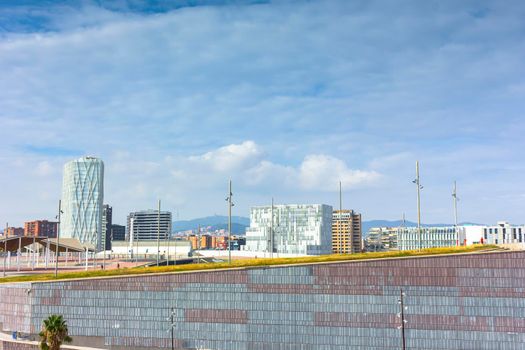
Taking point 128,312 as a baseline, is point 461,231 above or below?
above

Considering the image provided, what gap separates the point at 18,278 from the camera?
93.6 meters

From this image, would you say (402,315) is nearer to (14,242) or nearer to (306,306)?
(306,306)

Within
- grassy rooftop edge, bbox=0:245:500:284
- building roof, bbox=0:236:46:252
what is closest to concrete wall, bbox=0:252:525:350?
grassy rooftop edge, bbox=0:245:500:284

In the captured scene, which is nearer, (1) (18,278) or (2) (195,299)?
(2) (195,299)

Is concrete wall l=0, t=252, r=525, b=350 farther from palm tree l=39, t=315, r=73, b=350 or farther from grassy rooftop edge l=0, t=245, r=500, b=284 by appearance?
palm tree l=39, t=315, r=73, b=350

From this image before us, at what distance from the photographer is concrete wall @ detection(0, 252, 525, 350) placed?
6725 cm

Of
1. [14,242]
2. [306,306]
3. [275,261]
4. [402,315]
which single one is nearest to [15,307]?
[14,242]

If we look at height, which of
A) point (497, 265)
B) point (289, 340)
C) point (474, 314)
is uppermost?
point (497, 265)

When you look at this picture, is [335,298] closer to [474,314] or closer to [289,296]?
[289,296]

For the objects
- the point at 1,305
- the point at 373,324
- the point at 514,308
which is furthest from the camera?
the point at 1,305

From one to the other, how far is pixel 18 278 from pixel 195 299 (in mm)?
37132

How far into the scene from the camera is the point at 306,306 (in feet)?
244


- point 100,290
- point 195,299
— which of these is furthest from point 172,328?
point 100,290

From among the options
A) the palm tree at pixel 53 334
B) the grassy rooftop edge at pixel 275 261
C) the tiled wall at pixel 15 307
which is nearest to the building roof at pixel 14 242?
the grassy rooftop edge at pixel 275 261
